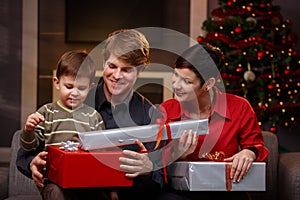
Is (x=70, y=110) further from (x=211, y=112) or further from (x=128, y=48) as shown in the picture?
(x=211, y=112)

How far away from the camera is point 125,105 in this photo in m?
2.30

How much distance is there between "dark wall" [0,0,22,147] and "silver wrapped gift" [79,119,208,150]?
11.5 ft

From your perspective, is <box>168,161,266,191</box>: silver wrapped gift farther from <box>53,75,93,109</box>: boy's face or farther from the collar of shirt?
<box>53,75,93,109</box>: boy's face

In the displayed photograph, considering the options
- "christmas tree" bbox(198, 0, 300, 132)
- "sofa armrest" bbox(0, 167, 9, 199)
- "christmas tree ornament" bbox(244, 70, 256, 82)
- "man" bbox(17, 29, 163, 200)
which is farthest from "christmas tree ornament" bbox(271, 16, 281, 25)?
"sofa armrest" bbox(0, 167, 9, 199)

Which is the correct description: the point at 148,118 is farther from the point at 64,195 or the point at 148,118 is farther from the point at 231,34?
the point at 231,34

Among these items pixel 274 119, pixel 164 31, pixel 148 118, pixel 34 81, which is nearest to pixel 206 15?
pixel 164 31

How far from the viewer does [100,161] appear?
1.89 metres

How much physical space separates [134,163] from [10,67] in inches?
144

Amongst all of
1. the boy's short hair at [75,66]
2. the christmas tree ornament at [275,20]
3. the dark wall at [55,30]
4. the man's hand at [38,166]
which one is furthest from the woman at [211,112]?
the dark wall at [55,30]

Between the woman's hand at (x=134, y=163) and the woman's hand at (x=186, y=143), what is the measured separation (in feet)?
0.48

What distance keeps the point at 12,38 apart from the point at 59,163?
3.65 m

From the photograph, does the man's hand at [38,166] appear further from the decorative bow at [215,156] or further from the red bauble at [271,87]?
the red bauble at [271,87]

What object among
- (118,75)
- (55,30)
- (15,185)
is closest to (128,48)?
(118,75)

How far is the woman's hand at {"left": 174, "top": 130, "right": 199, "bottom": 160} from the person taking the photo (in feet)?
6.77
